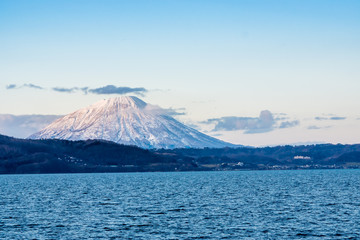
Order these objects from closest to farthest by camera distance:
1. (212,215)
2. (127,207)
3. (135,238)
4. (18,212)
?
(135,238) → (212,215) → (18,212) → (127,207)

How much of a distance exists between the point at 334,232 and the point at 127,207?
4687 centimetres

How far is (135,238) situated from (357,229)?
31.3m

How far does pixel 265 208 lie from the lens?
99500mm

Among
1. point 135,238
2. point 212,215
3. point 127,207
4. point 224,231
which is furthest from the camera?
point 127,207

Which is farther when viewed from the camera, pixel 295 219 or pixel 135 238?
pixel 295 219

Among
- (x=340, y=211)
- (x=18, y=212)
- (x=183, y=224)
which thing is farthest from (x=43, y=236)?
(x=340, y=211)

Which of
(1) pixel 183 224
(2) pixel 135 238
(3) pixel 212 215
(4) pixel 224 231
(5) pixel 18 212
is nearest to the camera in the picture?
(2) pixel 135 238

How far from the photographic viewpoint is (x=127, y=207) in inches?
4104

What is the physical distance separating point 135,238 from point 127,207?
125ft

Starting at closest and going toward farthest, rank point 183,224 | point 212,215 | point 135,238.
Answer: point 135,238
point 183,224
point 212,215

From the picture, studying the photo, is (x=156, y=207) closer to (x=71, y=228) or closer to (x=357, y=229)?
(x=71, y=228)

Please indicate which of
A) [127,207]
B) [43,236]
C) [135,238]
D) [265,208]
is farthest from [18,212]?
[265,208]

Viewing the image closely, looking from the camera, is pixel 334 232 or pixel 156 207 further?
pixel 156 207

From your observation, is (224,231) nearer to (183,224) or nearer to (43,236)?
(183,224)
